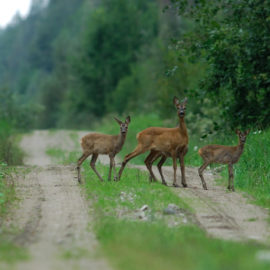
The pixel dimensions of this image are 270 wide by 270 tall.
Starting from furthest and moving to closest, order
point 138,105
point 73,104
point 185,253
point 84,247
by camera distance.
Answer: point 73,104, point 138,105, point 84,247, point 185,253

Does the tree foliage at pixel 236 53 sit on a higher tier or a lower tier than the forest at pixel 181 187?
higher

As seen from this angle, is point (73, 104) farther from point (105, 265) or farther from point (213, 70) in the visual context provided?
point (105, 265)

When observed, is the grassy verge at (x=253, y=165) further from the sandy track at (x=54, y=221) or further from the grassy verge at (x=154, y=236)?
the sandy track at (x=54, y=221)

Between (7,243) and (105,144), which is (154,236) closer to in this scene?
(7,243)

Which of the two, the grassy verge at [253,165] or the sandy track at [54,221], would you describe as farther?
the grassy verge at [253,165]

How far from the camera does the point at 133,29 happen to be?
53.7 m

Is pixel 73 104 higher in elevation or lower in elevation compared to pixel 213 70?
lower

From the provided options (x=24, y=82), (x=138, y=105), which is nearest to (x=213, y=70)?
(x=138, y=105)

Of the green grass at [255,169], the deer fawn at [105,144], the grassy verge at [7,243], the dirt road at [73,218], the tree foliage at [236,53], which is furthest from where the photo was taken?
the tree foliage at [236,53]

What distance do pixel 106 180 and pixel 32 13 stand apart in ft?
472

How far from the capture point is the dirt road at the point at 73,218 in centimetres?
742

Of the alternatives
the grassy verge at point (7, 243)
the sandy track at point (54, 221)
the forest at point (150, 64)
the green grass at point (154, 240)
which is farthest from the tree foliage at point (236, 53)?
the grassy verge at point (7, 243)

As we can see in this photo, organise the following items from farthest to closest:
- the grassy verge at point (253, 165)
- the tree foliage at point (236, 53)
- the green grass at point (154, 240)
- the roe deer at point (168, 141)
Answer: the tree foliage at point (236, 53) → the roe deer at point (168, 141) → the grassy verge at point (253, 165) → the green grass at point (154, 240)

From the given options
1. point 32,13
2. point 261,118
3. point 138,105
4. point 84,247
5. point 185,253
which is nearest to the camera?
point 185,253
